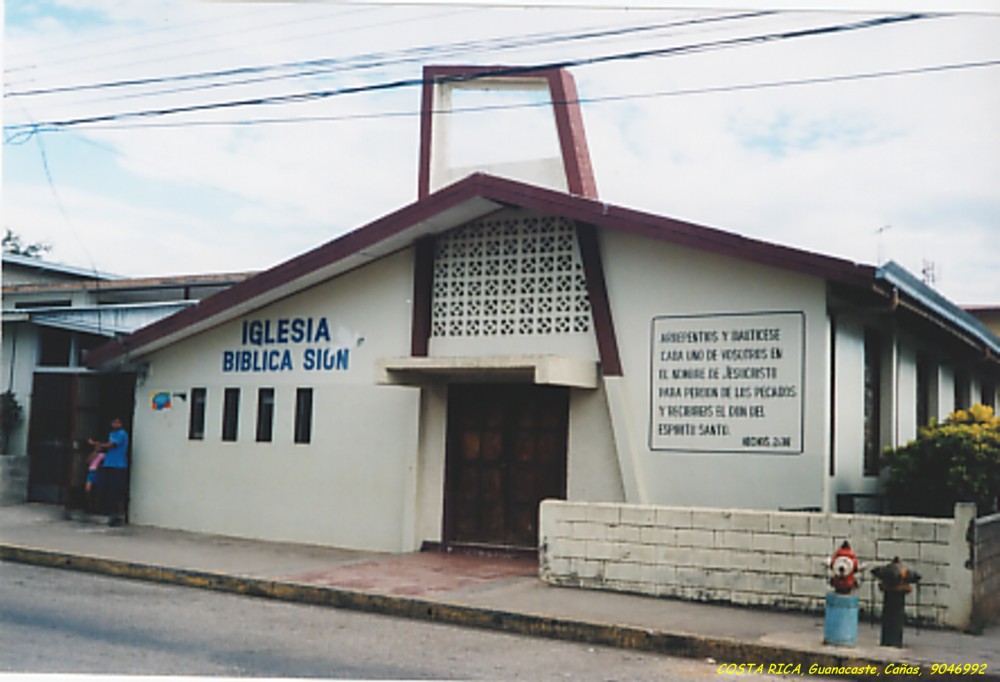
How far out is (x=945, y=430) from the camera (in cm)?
1225

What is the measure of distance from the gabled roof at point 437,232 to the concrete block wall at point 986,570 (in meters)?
2.55

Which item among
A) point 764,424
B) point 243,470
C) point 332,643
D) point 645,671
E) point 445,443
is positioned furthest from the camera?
point 243,470

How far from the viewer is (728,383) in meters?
12.3

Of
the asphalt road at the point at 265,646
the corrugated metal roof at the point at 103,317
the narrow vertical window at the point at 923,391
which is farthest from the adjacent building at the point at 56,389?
the narrow vertical window at the point at 923,391

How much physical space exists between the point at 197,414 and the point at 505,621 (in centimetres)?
771

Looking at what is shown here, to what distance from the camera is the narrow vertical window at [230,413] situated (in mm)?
16078

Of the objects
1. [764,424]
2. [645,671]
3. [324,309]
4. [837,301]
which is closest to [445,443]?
[324,309]

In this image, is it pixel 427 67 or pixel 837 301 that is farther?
pixel 427 67

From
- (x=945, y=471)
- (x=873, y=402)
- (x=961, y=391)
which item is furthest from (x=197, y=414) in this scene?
(x=961, y=391)

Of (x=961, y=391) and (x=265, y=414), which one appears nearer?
(x=265, y=414)

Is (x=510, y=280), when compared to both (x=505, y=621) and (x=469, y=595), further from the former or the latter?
(x=505, y=621)

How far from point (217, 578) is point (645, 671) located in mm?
5383

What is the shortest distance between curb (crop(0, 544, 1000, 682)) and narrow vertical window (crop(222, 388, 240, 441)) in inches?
124

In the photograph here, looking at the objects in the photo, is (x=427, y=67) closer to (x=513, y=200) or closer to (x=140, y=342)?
(x=513, y=200)
